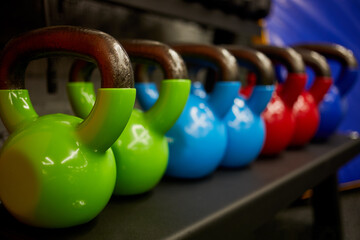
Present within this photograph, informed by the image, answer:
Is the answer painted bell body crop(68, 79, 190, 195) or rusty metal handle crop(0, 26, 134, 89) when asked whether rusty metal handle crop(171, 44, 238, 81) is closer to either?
painted bell body crop(68, 79, 190, 195)

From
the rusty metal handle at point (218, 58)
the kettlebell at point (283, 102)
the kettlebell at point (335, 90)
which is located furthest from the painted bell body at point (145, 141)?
the kettlebell at point (335, 90)

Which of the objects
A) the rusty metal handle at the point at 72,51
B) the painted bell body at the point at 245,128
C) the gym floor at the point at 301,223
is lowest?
the gym floor at the point at 301,223

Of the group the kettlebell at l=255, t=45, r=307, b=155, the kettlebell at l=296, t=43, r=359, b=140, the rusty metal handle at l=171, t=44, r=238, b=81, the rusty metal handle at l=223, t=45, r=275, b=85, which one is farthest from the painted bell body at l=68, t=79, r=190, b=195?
the kettlebell at l=296, t=43, r=359, b=140

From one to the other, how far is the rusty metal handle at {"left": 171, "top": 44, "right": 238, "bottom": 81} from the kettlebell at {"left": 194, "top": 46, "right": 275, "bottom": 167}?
0.09 meters

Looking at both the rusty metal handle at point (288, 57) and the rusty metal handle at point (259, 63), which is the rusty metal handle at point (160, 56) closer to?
the rusty metal handle at point (259, 63)

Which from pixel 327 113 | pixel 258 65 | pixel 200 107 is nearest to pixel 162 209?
pixel 200 107

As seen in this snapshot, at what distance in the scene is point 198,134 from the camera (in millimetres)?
608

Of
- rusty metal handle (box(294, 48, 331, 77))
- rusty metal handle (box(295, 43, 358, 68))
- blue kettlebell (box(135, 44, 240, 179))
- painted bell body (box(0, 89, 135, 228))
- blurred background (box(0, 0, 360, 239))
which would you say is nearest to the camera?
painted bell body (box(0, 89, 135, 228))

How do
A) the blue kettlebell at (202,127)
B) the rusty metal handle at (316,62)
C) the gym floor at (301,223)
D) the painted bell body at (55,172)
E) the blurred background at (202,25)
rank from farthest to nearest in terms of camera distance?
1. the gym floor at (301,223)
2. the rusty metal handle at (316,62)
3. the blurred background at (202,25)
4. the blue kettlebell at (202,127)
5. the painted bell body at (55,172)

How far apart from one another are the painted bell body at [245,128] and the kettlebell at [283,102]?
72mm

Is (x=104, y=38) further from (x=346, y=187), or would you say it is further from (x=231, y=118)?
(x=346, y=187)

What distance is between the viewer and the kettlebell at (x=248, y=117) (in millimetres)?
695

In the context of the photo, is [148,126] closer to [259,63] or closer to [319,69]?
[259,63]

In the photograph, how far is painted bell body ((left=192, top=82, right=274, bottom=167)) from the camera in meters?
0.70
